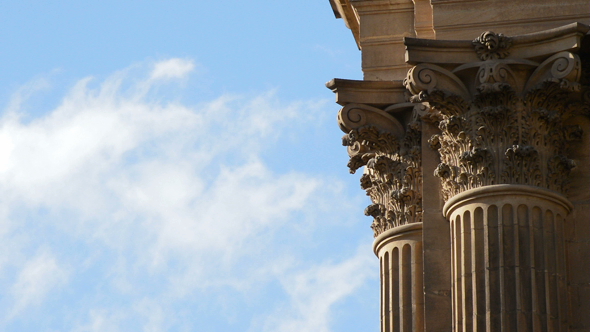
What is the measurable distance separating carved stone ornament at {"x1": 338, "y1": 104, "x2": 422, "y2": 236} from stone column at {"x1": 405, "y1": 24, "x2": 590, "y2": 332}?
1.63m

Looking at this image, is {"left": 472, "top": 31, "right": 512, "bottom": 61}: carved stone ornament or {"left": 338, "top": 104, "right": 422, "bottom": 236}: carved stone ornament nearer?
{"left": 472, "top": 31, "right": 512, "bottom": 61}: carved stone ornament

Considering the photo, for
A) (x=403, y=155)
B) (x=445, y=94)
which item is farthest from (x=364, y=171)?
(x=445, y=94)

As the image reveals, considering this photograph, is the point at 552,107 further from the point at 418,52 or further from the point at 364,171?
the point at 364,171

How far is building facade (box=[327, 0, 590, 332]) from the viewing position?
35.7 m

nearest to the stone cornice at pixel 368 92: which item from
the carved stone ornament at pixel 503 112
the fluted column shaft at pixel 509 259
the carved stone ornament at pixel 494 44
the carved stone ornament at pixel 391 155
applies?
the carved stone ornament at pixel 391 155

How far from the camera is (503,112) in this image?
37250 mm

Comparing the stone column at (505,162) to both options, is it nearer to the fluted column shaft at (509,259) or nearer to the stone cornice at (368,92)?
the fluted column shaft at (509,259)

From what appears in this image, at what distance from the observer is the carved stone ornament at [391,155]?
1583 inches

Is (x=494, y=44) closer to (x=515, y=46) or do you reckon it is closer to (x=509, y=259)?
(x=515, y=46)

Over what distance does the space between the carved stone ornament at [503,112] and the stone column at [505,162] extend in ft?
0.07

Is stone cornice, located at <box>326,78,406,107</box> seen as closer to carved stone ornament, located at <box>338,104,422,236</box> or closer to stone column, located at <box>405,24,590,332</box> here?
carved stone ornament, located at <box>338,104,422,236</box>

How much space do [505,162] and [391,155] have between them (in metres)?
4.43

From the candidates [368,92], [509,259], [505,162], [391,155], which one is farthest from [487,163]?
[368,92]

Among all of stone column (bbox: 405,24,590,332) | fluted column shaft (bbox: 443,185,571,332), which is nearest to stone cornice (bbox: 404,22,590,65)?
stone column (bbox: 405,24,590,332)
